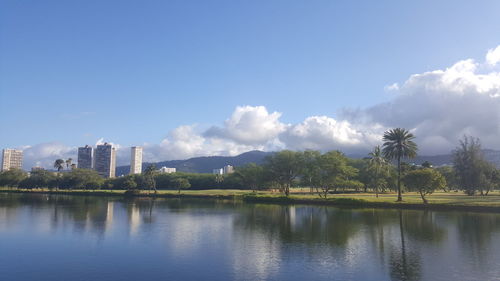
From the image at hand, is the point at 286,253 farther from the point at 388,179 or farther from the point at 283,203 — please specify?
the point at 388,179

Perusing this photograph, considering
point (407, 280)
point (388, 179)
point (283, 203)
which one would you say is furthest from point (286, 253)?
point (388, 179)

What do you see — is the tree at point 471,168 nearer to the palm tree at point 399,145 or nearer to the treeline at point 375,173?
the treeline at point 375,173

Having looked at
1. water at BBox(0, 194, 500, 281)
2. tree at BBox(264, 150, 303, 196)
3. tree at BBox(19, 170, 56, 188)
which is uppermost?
tree at BBox(264, 150, 303, 196)

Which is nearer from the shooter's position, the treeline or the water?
the water

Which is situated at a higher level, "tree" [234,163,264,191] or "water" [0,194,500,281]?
"tree" [234,163,264,191]

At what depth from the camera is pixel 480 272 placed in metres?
29.9

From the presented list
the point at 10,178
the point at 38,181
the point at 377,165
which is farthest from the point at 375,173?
the point at 10,178

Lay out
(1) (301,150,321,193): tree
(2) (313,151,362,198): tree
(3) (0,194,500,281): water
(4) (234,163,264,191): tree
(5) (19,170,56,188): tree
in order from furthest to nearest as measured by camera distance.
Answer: (5) (19,170,56,188): tree → (4) (234,163,264,191): tree → (1) (301,150,321,193): tree → (2) (313,151,362,198): tree → (3) (0,194,500,281): water

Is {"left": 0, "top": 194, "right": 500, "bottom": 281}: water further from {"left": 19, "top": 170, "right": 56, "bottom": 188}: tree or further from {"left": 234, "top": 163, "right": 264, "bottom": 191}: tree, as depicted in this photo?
{"left": 19, "top": 170, "right": 56, "bottom": 188}: tree

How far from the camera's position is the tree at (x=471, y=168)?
10838cm

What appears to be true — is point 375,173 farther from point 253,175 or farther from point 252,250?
point 252,250

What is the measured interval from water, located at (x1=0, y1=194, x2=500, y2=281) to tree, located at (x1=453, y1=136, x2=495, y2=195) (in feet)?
171

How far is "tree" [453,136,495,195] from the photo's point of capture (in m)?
108

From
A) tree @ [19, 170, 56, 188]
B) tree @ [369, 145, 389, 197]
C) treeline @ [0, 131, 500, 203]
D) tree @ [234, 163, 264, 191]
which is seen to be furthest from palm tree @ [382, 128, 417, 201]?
tree @ [19, 170, 56, 188]
